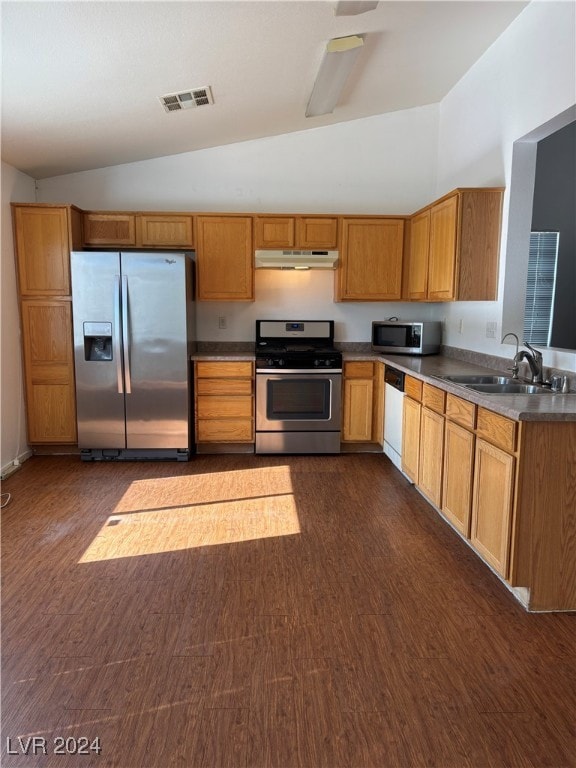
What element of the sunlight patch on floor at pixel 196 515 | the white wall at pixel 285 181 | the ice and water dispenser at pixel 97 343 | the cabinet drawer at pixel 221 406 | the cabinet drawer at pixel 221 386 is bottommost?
the sunlight patch on floor at pixel 196 515

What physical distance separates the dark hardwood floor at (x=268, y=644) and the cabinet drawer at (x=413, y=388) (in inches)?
31.0

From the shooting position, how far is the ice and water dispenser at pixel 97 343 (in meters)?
4.32

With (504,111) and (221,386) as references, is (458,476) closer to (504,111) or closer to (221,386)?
(221,386)

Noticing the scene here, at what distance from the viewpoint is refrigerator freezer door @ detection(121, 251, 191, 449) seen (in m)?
4.26

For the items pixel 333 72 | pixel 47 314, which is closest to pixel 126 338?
pixel 47 314

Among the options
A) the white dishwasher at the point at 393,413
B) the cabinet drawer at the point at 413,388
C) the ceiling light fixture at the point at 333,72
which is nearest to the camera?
the ceiling light fixture at the point at 333,72

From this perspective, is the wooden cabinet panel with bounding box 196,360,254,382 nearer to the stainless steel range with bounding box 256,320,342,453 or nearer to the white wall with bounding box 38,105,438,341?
the stainless steel range with bounding box 256,320,342,453

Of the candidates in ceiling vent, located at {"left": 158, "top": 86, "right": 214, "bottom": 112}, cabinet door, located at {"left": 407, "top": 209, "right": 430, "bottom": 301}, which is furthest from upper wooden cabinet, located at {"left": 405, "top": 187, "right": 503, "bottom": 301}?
ceiling vent, located at {"left": 158, "top": 86, "right": 214, "bottom": 112}

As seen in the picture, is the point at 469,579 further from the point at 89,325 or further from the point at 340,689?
the point at 89,325

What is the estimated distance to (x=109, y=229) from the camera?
4.61 meters

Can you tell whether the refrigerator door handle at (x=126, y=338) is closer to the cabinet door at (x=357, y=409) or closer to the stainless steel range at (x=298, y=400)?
the stainless steel range at (x=298, y=400)

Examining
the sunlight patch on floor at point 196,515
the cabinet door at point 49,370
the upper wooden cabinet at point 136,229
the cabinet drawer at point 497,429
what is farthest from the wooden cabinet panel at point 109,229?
the cabinet drawer at point 497,429

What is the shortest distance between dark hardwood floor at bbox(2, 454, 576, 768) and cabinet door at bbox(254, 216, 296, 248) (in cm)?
245

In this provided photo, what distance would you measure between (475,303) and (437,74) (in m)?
1.88
